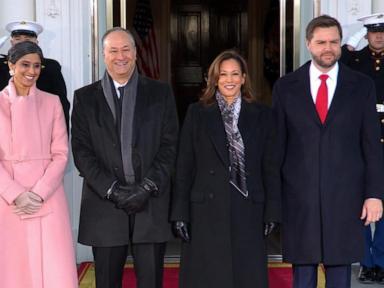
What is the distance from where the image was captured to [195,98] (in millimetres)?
10453

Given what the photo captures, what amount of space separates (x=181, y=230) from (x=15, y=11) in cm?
291

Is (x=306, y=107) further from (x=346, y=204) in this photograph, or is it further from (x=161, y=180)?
(x=161, y=180)

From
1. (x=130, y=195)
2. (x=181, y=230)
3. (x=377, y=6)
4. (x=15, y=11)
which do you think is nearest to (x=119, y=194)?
(x=130, y=195)

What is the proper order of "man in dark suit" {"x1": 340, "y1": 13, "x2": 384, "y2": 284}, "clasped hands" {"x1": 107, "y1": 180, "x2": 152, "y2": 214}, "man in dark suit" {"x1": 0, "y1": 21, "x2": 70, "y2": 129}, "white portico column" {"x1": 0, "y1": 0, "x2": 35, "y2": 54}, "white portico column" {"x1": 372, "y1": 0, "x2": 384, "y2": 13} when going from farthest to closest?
"white portico column" {"x1": 372, "y1": 0, "x2": 384, "y2": 13}
"white portico column" {"x1": 0, "y1": 0, "x2": 35, "y2": 54}
"man in dark suit" {"x1": 340, "y1": 13, "x2": 384, "y2": 284}
"man in dark suit" {"x1": 0, "y1": 21, "x2": 70, "y2": 129}
"clasped hands" {"x1": 107, "y1": 180, "x2": 152, "y2": 214}

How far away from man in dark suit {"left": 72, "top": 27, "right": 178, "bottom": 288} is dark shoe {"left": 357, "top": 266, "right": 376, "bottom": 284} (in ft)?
6.63

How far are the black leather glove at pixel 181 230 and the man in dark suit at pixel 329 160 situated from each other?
0.56 meters

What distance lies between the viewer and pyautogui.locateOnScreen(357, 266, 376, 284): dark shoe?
4.98 metres

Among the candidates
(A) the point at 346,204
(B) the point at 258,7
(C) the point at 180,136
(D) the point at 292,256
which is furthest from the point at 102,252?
(B) the point at 258,7

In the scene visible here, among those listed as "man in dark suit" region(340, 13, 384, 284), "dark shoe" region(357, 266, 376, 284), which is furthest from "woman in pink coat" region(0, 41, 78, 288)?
"dark shoe" region(357, 266, 376, 284)

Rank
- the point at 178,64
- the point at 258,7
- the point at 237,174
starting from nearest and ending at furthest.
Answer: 1. the point at 237,174
2. the point at 258,7
3. the point at 178,64

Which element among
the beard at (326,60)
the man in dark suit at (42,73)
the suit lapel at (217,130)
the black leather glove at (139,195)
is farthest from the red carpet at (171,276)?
the beard at (326,60)

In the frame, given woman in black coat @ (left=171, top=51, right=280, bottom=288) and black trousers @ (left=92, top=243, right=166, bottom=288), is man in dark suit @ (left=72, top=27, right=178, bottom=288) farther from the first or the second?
woman in black coat @ (left=171, top=51, right=280, bottom=288)

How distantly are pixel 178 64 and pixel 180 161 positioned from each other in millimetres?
6817

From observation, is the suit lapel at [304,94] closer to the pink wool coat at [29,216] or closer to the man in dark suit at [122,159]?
the man in dark suit at [122,159]
